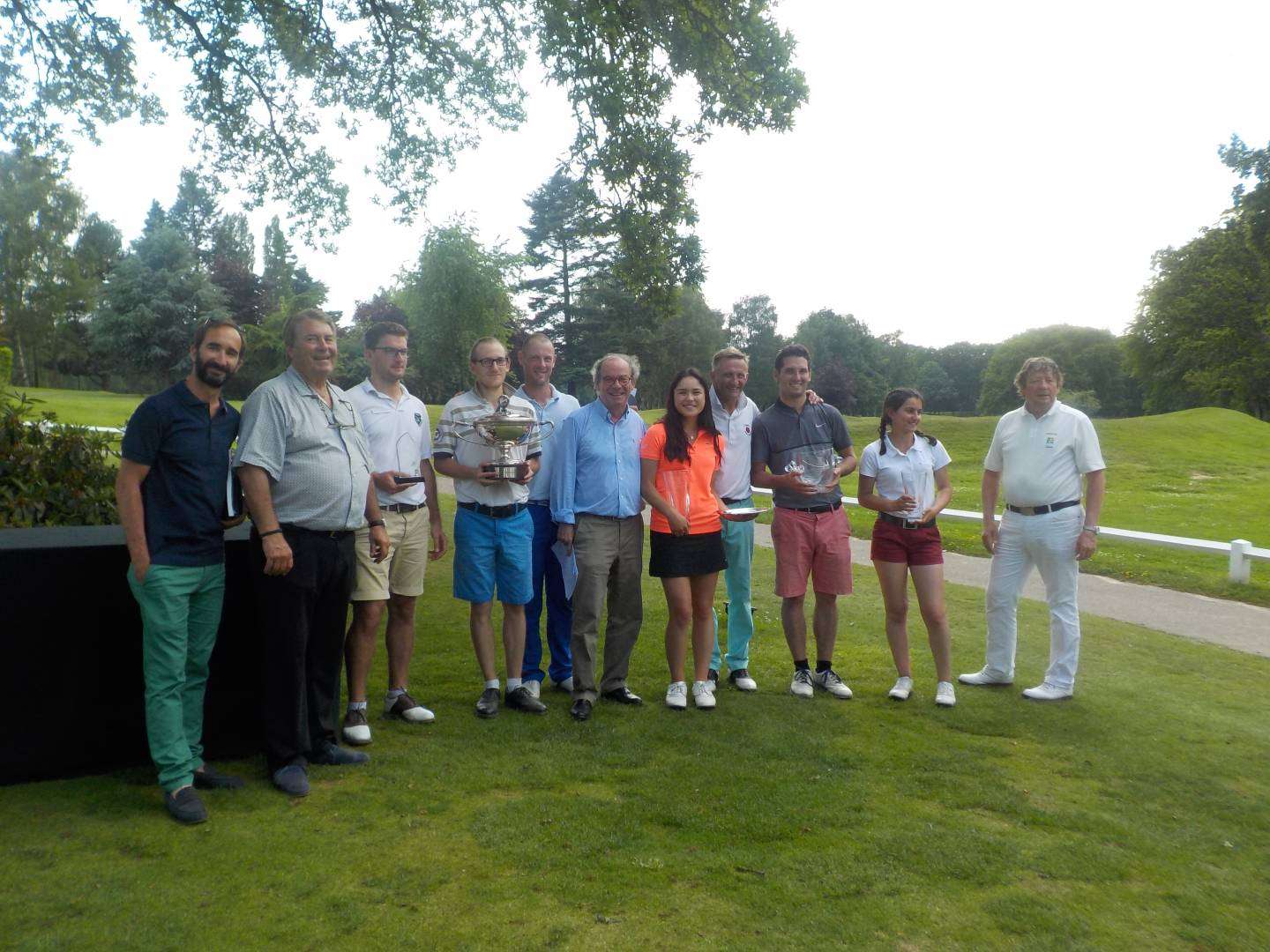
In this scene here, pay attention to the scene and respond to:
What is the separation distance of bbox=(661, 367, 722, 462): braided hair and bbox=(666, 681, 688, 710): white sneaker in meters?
1.33

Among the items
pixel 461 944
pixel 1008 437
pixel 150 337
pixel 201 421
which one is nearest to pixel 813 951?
pixel 461 944

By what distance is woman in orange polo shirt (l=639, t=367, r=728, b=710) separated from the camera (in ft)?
17.7

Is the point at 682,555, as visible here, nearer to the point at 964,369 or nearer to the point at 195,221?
the point at 195,221

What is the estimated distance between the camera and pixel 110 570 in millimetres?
4070

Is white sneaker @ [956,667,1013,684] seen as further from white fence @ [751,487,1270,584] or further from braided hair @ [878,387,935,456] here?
white fence @ [751,487,1270,584]

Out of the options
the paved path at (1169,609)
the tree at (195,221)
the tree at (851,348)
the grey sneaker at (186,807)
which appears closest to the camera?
the grey sneaker at (186,807)

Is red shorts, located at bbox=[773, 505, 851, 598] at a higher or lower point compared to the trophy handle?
lower

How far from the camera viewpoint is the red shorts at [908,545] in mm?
5645

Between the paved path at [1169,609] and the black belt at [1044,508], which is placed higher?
the black belt at [1044,508]

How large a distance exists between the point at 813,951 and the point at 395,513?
3.04 meters

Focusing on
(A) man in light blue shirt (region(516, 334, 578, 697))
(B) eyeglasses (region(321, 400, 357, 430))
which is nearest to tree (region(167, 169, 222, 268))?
(A) man in light blue shirt (region(516, 334, 578, 697))

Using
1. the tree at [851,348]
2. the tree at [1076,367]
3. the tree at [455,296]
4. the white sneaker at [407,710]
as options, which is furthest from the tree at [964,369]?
the white sneaker at [407,710]

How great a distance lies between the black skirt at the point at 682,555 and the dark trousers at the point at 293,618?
181 centimetres

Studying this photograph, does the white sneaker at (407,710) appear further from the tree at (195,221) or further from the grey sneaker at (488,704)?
the tree at (195,221)
